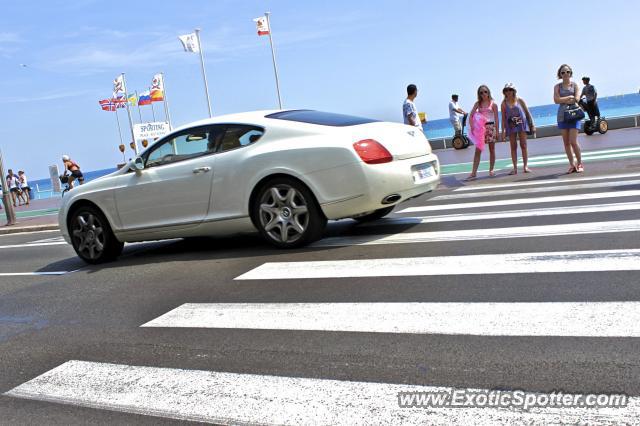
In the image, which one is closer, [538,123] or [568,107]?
[568,107]

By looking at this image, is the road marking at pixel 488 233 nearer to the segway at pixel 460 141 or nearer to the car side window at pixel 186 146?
the car side window at pixel 186 146

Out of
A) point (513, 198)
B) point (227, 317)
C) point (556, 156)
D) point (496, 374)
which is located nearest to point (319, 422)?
point (496, 374)

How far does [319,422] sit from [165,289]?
3.40 m

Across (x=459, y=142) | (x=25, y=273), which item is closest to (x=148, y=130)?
(x=459, y=142)

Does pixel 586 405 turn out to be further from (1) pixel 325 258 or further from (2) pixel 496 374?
(1) pixel 325 258

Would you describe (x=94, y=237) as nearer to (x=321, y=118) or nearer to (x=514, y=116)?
(x=321, y=118)

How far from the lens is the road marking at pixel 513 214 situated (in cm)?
710

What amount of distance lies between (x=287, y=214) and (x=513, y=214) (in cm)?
275

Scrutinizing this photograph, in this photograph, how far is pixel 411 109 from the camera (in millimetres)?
11688

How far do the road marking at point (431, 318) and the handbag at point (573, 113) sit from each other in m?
7.63

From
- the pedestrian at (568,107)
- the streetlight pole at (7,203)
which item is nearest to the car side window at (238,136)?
the pedestrian at (568,107)

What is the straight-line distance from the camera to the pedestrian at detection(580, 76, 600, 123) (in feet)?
63.1

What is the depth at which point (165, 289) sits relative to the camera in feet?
19.2

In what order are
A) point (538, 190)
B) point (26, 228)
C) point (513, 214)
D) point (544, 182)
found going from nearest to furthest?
1. point (513, 214)
2. point (538, 190)
3. point (544, 182)
4. point (26, 228)
